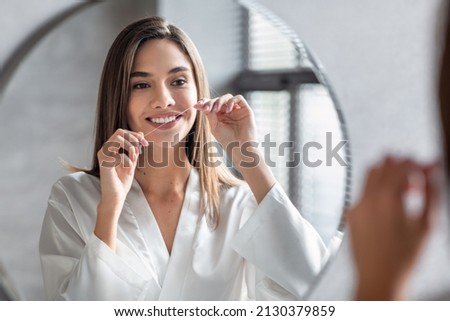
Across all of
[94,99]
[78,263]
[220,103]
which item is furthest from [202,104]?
[78,263]

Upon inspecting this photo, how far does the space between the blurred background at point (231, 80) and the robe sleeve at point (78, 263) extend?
1 cm

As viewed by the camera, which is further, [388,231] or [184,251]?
[184,251]

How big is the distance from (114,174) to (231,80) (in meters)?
0.18

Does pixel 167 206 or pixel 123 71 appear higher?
pixel 123 71

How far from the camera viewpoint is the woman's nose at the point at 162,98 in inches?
30.0

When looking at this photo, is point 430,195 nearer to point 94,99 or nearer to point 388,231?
point 388,231

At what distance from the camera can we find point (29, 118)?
750mm

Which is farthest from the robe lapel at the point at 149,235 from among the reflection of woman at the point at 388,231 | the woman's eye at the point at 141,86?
the reflection of woman at the point at 388,231

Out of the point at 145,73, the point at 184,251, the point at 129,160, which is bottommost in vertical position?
the point at 184,251

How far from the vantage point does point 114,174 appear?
2.49ft

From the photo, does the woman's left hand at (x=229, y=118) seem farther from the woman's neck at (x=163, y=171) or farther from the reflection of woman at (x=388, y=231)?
the reflection of woman at (x=388, y=231)

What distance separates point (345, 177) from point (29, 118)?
40 centimetres
